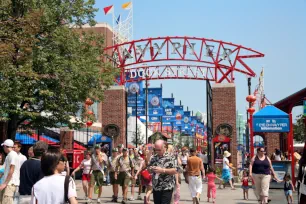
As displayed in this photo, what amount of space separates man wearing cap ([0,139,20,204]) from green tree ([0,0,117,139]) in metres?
7.78

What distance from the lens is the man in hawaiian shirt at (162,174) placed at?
8.54 meters

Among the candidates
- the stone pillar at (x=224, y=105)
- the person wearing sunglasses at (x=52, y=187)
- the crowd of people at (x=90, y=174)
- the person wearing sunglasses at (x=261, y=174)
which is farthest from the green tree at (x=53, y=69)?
the person wearing sunglasses at (x=52, y=187)

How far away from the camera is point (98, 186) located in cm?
1486

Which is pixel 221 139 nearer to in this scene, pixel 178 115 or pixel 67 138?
pixel 67 138

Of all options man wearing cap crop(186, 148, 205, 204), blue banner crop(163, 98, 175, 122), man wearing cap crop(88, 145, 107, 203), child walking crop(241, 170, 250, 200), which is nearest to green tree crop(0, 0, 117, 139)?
man wearing cap crop(88, 145, 107, 203)

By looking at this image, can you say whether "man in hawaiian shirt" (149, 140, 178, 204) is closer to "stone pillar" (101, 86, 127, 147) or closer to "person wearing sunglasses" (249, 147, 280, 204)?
"person wearing sunglasses" (249, 147, 280, 204)

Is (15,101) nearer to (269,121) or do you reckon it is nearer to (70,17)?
(70,17)

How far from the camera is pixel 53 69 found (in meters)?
18.7

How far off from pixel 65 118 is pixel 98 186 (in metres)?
5.60

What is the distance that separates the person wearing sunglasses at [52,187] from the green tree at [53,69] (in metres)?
12.0

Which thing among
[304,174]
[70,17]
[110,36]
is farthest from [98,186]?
[110,36]

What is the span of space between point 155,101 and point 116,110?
16.5m

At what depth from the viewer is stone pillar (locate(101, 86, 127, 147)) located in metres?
29.1

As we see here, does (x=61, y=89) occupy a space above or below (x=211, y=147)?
above
